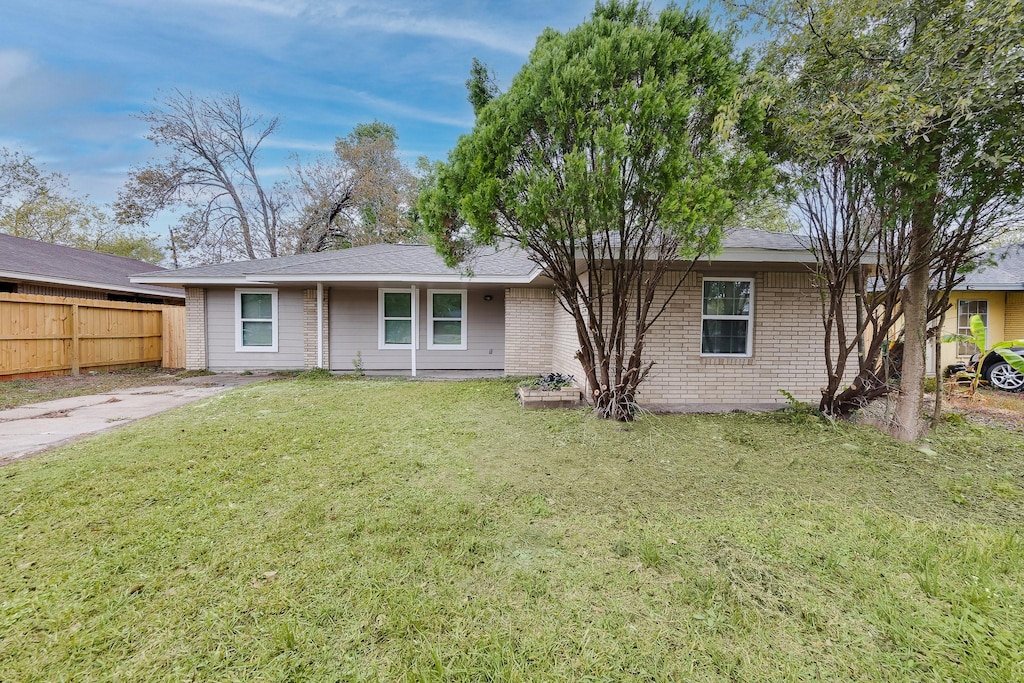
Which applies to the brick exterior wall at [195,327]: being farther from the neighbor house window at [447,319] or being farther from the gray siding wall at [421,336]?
the neighbor house window at [447,319]

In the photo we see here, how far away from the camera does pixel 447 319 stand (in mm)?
11125

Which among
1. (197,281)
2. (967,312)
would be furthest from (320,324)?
(967,312)

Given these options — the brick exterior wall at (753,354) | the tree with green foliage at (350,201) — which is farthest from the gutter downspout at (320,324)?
the tree with green foliage at (350,201)

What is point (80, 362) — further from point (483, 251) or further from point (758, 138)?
point (758, 138)

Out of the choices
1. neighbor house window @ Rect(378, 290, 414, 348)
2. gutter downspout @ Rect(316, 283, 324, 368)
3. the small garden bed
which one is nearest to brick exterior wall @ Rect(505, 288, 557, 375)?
neighbor house window @ Rect(378, 290, 414, 348)

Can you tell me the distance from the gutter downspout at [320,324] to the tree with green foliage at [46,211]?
1918 centimetres

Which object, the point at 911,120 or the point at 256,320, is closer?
the point at 911,120

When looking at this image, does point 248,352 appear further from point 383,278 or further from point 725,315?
point 725,315

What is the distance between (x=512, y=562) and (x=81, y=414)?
24.2ft

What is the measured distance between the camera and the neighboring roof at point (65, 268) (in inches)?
413

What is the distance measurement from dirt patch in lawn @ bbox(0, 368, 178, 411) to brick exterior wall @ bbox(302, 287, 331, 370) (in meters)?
2.81

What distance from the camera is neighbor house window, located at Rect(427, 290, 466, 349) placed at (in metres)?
11.1

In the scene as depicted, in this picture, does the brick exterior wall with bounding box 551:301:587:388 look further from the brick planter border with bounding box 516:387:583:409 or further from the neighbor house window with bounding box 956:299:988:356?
the neighbor house window with bounding box 956:299:988:356

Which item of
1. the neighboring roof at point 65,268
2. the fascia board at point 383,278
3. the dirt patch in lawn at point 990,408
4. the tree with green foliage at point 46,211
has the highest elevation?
the tree with green foliage at point 46,211
